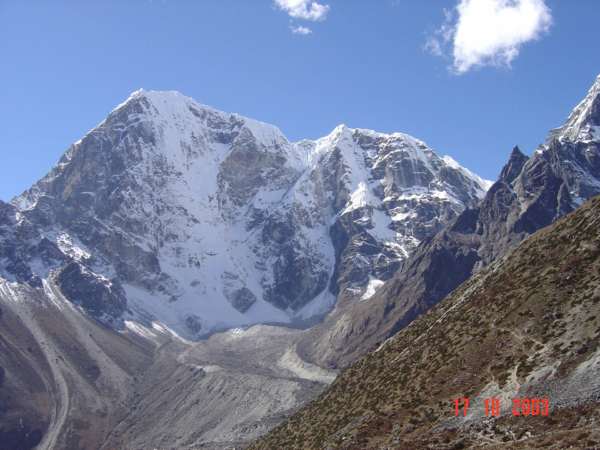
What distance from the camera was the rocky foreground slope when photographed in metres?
38.0

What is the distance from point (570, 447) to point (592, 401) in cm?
762

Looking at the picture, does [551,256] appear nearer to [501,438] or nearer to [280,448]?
[501,438]

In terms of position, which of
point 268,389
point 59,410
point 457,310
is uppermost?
point 59,410

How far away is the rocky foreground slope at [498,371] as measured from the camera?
1495 inches

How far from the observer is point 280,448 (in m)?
70.6

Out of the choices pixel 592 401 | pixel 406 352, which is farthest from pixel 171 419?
pixel 592 401

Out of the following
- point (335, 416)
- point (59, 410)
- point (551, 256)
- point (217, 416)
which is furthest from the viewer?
point (59, 410)

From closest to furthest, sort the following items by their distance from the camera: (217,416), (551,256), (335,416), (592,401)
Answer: (592,401) < (551,256) < (335,416) < (217,416)

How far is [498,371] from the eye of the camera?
47375 millimetres

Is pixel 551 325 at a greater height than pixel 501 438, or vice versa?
pixel 551 325
